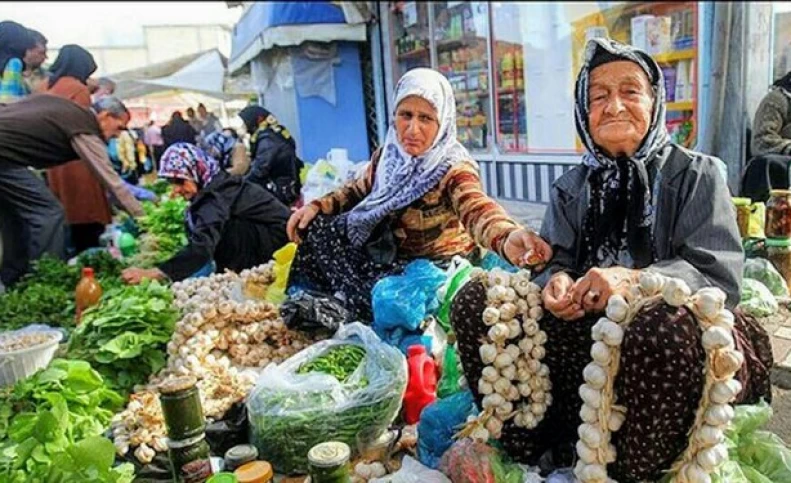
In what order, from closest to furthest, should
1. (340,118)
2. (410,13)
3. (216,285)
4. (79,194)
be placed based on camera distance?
(216,285), (79,194), (340,118), (410,13)

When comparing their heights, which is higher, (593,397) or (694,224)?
(694,224)

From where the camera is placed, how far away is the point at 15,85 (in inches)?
106

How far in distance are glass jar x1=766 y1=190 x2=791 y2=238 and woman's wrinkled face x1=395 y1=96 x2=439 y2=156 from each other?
1.32 meters

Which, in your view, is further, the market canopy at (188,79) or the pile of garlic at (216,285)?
the market canopy at (188,79)

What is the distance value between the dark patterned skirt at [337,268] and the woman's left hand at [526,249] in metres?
0.74

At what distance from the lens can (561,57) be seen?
4.67 meters

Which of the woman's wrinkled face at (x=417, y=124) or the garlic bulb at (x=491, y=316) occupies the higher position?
the woman's wrinkled face at (x=417, y=124)

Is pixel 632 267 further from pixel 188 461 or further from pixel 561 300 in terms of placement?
pixel 188 461

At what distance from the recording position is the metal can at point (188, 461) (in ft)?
5.37

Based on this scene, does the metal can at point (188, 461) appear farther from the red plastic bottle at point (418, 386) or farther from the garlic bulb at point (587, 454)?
the garlic bulb at point (587, 454)

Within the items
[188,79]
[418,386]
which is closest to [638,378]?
[418,386]

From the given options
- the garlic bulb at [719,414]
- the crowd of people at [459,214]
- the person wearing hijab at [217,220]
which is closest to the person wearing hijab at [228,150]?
the crowd of people at [459,214]

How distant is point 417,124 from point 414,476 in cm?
135

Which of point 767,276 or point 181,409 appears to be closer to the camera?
point 181,409
